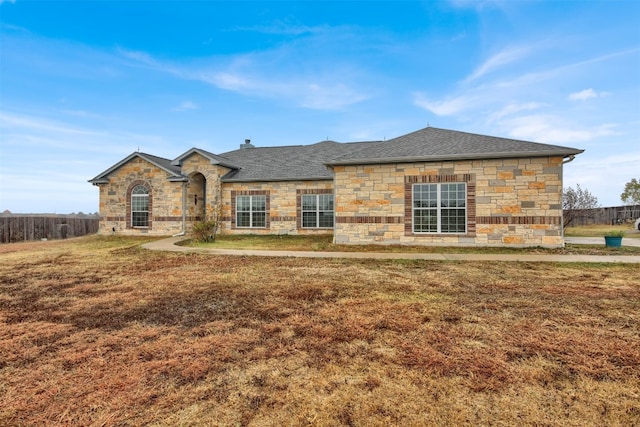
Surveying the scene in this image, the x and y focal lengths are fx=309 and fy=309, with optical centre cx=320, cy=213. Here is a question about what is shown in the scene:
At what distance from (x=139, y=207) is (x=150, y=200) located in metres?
0.96

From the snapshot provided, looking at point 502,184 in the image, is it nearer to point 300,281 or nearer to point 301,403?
point 300,281

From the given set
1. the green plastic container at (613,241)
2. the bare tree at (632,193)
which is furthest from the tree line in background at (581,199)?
the green plastic container at (613,241)

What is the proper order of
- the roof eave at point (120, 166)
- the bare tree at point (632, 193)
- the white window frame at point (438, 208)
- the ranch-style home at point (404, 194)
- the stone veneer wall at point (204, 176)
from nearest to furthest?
the ranch-style home at point (404, 194) → the white window frame at point (438, 208) → the roof eave at point (120, 166) → the stone veneer wall at point (204, 176) → the bare tree at point (632, 193)

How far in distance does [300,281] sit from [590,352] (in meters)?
5.07

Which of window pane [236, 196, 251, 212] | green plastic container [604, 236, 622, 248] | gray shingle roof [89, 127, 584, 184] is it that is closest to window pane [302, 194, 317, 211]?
gray shingle roof [89, 127, 584, 184]

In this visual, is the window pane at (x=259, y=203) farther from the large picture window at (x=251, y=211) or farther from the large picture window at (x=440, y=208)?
the large picture window at (x=440, y=208)

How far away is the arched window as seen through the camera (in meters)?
19.5

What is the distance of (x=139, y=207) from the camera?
19641 millimetres

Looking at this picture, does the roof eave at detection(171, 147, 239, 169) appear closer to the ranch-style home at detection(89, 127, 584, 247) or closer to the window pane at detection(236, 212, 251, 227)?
the ranch-style home at detection(89, 127, 584, 247)

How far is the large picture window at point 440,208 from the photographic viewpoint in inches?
517

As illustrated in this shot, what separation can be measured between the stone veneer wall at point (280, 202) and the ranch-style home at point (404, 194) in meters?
0.06

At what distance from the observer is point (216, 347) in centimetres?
375

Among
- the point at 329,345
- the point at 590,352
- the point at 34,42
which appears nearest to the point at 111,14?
the point at 34,42

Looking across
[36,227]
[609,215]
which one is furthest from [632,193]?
[36,227]
